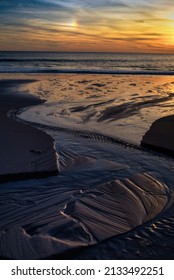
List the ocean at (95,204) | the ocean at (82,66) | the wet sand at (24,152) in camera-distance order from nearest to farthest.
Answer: the ocean at (95,204), the wet sand at (24,152), the ocean at (82,66)

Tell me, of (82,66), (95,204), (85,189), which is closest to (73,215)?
(95,204)

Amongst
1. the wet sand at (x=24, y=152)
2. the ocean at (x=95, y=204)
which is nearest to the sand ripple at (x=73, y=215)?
the ocean at (x=95, y=204)

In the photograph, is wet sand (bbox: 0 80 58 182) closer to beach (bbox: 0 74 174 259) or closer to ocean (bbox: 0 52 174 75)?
beach (bbox: 0 74 174 259)

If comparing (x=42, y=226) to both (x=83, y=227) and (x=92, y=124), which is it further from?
(x=92, y=124)

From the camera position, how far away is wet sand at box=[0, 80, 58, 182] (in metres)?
5.32

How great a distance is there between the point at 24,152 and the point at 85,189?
6.45 feet

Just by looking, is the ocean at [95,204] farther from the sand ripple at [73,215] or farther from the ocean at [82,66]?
the ocean at [82,66]

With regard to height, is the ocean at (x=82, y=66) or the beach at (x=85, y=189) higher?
the ocean at (x=82, y=66)

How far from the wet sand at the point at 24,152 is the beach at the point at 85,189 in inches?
0.7

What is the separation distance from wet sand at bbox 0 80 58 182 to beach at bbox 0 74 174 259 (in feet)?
0.06

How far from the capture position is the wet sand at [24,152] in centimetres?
532

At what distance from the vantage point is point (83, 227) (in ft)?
12.6

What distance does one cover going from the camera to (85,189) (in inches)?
190

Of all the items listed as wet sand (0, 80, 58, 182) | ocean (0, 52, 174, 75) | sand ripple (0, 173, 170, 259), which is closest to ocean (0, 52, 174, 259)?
sand ripple (0, 173, 170, 259)
